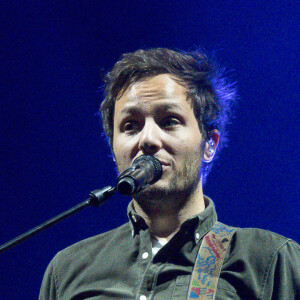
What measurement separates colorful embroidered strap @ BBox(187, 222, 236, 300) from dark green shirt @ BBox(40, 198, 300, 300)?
0.02 meters

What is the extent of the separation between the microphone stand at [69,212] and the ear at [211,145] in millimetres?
858

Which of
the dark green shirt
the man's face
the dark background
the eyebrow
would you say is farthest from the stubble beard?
the dark background

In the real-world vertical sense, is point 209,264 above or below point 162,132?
below

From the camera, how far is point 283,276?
5.71 ft

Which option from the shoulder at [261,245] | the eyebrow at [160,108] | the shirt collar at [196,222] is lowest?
the shoulder at [261,245]

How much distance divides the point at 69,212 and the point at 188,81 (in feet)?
3.56

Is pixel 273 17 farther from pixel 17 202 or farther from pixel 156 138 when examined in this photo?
pixel 17 202

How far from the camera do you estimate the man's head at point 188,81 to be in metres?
2.24

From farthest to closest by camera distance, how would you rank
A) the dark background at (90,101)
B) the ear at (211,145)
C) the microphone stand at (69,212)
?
the dark background at (90,101), the ear at (211,145), the microphone stand at (69,212)

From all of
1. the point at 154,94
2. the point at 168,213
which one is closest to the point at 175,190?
the point at 168,213

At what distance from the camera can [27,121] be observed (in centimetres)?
301

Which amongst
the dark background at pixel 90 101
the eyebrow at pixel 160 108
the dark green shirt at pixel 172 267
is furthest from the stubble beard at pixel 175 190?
the dark background at pixel 90 101

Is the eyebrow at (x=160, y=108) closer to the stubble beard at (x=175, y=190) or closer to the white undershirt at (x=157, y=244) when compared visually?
the stubble beard at (x=175, y=190)

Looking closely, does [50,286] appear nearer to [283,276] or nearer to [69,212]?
[69,212]
